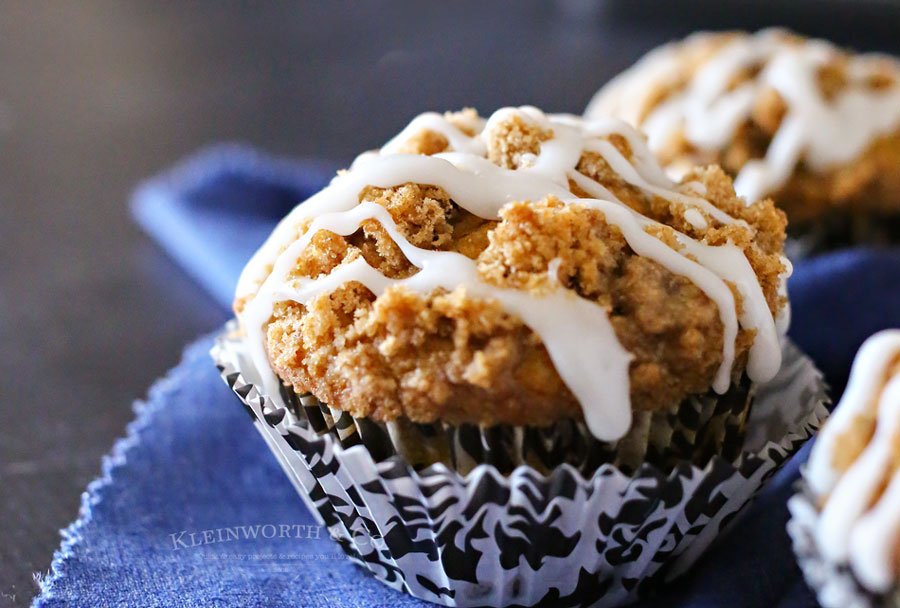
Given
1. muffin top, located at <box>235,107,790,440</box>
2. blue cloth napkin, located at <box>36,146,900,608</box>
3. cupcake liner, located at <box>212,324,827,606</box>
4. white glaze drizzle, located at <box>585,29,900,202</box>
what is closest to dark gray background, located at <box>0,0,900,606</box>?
blue cloth napkin, located at <box>36,146,900,608</box>

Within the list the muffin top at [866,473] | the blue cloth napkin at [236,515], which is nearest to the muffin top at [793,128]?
the blue cloth napkin at [236,515]

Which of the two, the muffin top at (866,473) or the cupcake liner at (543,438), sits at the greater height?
the cupcake liner at (543,438)

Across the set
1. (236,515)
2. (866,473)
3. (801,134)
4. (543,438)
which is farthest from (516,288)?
(801,134)

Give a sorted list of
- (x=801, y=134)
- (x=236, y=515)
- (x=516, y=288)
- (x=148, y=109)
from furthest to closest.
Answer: (x=148, y=109) < (x=801, y=134) < (x=236, y=515) < (x=516, y=288)

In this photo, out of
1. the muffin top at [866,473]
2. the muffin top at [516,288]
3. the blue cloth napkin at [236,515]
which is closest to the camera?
the muffin top at [866,473]

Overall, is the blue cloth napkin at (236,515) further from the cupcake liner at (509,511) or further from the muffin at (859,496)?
the muffin at (859,496)

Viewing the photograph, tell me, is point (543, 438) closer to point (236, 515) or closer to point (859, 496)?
point (859, 496)

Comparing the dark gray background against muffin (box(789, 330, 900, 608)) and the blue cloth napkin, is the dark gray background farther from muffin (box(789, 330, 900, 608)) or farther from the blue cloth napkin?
muffin (box(789, 330, 900, 608))
